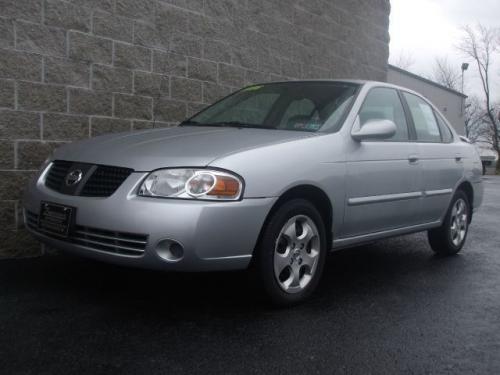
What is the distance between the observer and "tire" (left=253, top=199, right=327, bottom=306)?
373cm

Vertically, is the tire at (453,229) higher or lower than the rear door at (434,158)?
lower

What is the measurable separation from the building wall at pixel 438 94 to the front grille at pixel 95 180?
93.5 feet

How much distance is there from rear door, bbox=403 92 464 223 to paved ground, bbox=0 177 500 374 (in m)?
0.65

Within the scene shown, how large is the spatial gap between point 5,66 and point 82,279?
1.88 metres

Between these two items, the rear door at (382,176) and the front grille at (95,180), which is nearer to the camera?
the front grille at (95,180)

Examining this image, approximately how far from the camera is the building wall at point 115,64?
16.7 feet

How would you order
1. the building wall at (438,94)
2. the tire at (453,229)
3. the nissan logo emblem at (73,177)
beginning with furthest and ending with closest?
the building wall at (438,94) < the tire at (453,229) < the nissan logo emblem at (73,177)

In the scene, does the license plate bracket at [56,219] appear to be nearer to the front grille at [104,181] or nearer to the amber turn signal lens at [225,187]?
the front grille at [104,181]

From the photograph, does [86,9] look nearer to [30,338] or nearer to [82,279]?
[82,279]

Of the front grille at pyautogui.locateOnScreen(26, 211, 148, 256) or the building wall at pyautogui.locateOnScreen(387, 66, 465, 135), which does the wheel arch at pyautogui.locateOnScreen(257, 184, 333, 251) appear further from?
the building wall at pyautogui.locateOnScreen(387, 66, 465, 135)

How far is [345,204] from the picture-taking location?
4.34 metres

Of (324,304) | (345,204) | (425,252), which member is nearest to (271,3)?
(425,252)

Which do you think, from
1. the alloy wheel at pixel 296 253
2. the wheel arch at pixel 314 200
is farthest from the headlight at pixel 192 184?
the alloy wheel at pixel 296 253

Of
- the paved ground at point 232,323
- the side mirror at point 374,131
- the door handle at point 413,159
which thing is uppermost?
the side mirror at point 374,131
